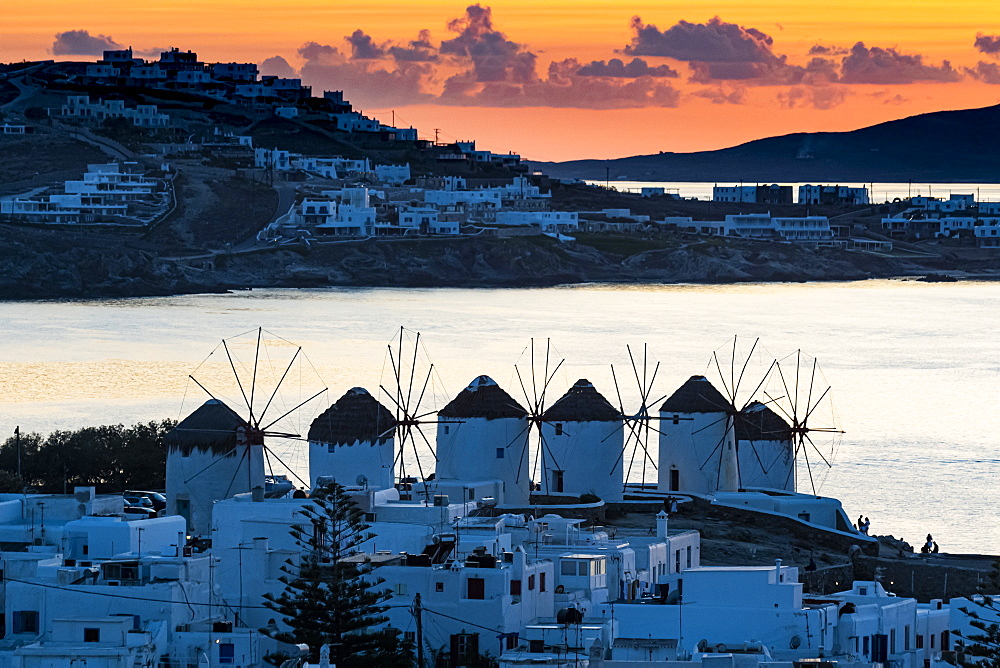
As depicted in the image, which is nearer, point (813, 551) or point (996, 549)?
point (813, 551)

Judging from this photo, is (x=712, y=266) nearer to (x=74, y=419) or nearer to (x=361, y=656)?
(x=74, y=419)

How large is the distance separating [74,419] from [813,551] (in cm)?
3285

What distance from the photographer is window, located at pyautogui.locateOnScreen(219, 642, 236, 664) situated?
818 inches

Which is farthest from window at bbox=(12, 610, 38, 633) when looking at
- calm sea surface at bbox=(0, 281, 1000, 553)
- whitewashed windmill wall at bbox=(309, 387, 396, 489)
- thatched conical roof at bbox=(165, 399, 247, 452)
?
calm sea surface at bbox=(0, 281, 1000, 553)

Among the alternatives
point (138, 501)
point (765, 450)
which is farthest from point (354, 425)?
point (765, 450)

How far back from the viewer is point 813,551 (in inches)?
1341

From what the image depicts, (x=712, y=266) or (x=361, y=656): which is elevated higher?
(x=712, y=266)

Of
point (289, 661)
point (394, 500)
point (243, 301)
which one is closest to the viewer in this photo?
point (289, 661)

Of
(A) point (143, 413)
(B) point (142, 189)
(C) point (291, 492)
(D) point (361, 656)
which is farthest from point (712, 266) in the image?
(D) point (361, 656)

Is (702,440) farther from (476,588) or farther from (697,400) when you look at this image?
(476,588)

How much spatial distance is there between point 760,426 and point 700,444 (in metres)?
1.17

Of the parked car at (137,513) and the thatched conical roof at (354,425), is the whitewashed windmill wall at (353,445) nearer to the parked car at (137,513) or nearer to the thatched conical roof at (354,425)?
the thatched conical roof at (354,425)

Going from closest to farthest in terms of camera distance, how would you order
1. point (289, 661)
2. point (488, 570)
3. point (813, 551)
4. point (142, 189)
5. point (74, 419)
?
point (289, 661) → point (488, 570) → point (813, 551) → point (74, 419) → point (142, 189)

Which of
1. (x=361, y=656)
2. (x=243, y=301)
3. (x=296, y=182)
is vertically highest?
(x=296, y=182)
